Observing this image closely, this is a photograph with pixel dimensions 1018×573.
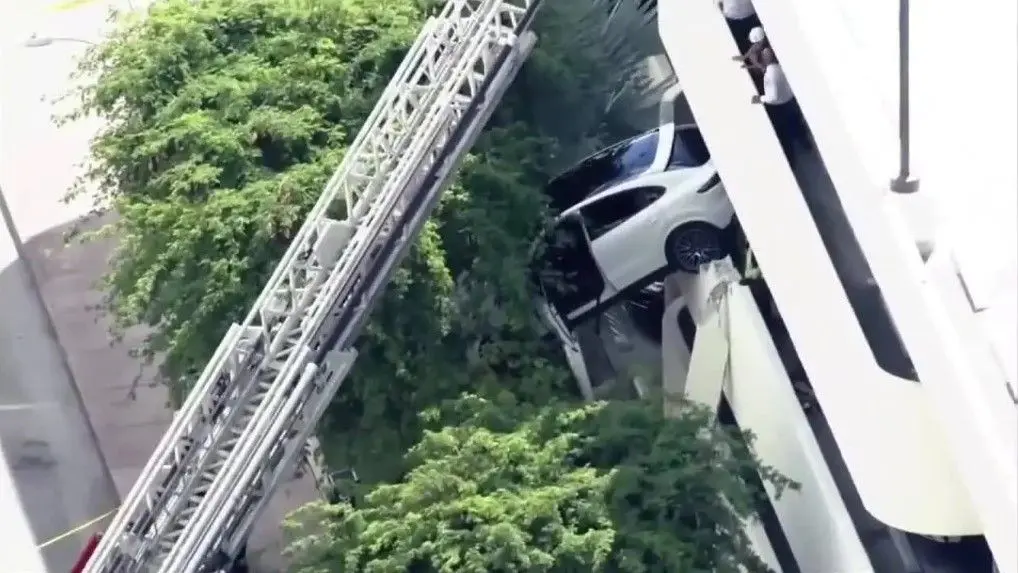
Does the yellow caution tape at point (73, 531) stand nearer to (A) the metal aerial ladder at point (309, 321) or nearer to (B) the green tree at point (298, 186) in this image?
(B) the green tree at point (298, 186)

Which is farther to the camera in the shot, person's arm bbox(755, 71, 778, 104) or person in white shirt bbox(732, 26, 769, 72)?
person in white shirt bbox(732, 26, 769, 72)

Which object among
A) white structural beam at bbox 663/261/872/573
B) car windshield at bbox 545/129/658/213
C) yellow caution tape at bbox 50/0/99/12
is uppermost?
yellow caution tape at bbox 50/0/99/12

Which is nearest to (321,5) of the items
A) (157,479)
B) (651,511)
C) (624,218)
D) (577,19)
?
(577,19)

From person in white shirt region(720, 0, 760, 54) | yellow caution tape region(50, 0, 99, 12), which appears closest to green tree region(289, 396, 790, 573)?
person in white shirt region(720, 0, 760, 54)

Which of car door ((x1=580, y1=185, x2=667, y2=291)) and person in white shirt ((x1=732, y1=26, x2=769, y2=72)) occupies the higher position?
person in white shirt ((x1=732, y1=26, x2=769, y2=72))

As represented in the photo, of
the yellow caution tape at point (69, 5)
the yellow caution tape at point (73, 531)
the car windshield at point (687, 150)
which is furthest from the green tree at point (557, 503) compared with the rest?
the yellow caution tape at point (69, 5)

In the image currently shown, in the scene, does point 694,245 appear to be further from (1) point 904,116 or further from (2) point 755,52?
(1) point 904,116

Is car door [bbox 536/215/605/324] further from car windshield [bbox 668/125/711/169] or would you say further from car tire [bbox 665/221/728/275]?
car windshield [bbox 668/125/711/169]
